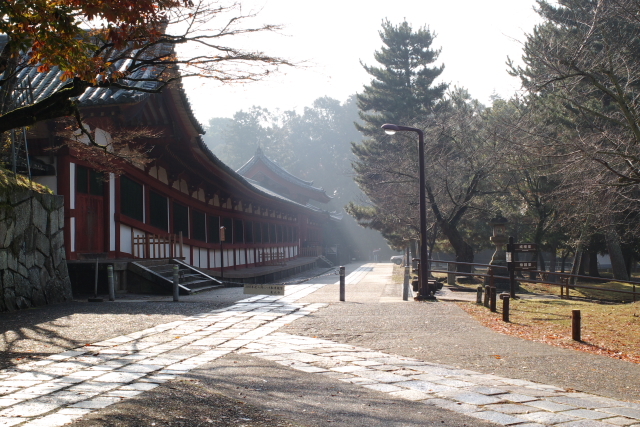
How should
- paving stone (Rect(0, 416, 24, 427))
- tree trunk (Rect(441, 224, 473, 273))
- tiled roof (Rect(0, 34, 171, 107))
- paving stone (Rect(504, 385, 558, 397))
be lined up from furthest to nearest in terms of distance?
tree trunk (Rect(441, 224, 473, 273)), tiled roof (Rect(0, 34, 171, 107)), paving stone (Rect(504, 385, 558, 397)), paving stone (Rect(0, 416, 24, 427))

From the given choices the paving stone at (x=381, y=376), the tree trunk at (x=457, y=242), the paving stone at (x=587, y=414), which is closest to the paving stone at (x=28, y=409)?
the paving stone at (x=381, y=376)

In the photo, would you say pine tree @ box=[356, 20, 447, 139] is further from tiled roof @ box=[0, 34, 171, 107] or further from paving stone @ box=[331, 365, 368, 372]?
paving stone @ box=[331, 365, 368, 372]

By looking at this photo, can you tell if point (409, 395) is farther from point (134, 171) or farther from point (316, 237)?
point (316, 237)

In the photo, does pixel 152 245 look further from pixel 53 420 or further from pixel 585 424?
pixel 585 424

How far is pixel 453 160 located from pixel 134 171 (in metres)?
13.3

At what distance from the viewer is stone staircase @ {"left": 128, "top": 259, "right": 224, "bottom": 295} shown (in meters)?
15.3

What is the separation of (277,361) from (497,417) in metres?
2.84

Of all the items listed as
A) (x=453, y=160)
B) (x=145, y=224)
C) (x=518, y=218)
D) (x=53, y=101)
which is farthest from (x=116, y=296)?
(x=518, y=218)

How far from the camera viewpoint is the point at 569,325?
1173 cm

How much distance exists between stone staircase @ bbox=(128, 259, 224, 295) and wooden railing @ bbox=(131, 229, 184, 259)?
0.66m

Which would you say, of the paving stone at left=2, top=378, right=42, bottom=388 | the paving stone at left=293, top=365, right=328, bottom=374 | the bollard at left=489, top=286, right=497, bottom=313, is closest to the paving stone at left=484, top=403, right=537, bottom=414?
the paving stone at left=293, top=365, right=328, bottom=374

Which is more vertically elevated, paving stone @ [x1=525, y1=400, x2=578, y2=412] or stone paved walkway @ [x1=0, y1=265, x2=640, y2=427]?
stone paved walkway @ [x1=0, y1=265, x2=640, y2=427]

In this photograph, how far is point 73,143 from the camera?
13.6 meters

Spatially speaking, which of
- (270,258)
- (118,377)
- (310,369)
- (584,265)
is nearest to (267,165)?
(270,258)
